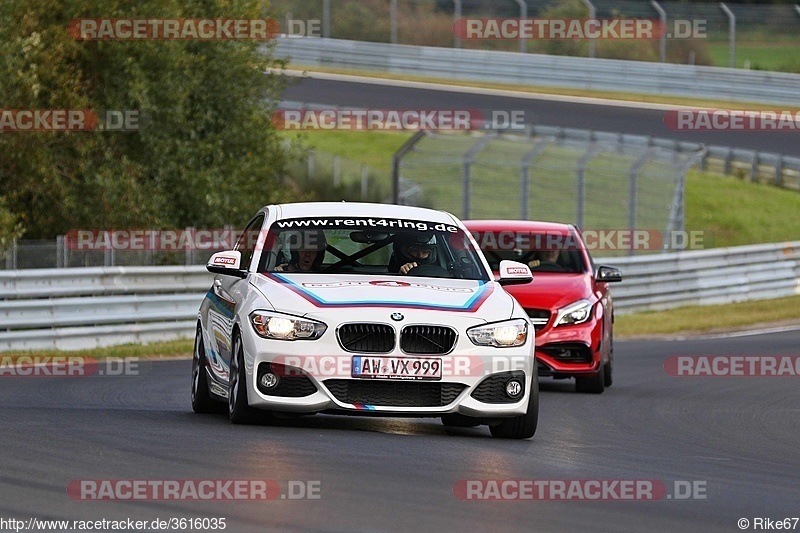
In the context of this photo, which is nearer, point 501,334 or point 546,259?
point 501,334

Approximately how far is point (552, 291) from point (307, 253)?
183 inches


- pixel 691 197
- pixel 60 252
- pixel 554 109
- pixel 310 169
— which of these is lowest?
pixel 691 197

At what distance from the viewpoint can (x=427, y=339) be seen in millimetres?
9523

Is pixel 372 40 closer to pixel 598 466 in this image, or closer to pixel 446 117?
pixel 446 117

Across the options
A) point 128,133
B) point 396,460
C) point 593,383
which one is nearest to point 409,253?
point 396,460

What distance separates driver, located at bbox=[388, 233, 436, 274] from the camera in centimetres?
1052

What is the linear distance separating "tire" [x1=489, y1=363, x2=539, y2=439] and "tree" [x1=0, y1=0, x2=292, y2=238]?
13310mm

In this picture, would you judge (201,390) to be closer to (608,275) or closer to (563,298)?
(563,298)

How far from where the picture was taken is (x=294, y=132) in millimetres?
43094

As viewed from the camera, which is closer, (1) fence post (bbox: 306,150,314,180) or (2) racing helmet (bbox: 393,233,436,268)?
(2) racing helmet (bbox: 393,233,436,268)

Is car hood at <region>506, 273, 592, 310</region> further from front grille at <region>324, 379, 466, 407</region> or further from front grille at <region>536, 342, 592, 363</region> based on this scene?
front grille at <region>324, 379, 466, 407</region>

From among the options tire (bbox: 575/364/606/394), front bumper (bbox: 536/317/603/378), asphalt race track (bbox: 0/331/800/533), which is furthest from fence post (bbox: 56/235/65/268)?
tire (bbox: 575/364/606/394)

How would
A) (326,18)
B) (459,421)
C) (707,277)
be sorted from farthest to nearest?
1. (326,18)
2. (707,277)
3. (459,421)

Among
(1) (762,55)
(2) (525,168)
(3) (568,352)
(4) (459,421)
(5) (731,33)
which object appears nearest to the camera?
(4) (459,421)
